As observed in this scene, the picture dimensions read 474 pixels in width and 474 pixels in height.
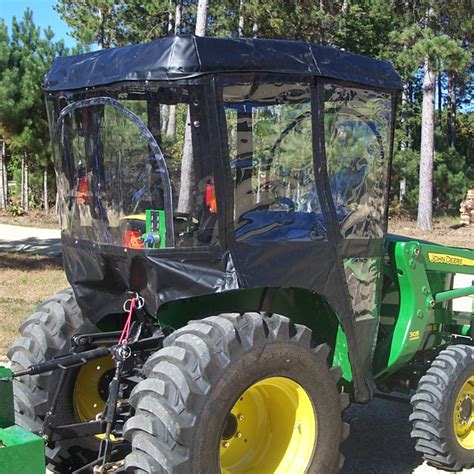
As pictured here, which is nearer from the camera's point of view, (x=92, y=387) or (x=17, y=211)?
(x=92, y=387)

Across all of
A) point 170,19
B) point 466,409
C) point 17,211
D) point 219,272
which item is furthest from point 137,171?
point 170,19

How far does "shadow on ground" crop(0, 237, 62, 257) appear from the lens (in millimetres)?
14944

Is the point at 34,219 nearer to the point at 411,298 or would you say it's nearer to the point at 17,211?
the point at 17,211

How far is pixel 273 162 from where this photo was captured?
11.8ft

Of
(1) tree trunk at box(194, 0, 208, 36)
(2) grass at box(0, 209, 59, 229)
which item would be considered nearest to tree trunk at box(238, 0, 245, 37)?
(1) tree trunk at box(194, 0, 208, 36)

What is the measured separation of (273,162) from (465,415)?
81.0 inches

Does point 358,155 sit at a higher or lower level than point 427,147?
lower

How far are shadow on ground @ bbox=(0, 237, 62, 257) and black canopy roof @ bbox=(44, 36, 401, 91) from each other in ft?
37.1

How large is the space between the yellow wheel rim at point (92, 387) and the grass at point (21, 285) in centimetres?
320

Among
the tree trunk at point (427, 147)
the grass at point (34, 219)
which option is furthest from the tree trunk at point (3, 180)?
the tree trunk at point (427, 147)

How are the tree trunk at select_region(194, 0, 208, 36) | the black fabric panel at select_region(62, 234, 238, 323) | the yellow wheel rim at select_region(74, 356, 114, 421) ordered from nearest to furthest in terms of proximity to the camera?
the black fabric panel at select_region(62, 234, 238, 323) < the yellow wheel rim at select_region(74, 356, 114, 421) < the tree trunk at select_region(194, 0, 208, 36)

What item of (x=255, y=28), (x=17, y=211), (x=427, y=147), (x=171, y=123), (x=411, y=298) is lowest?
(x=17, y=211)

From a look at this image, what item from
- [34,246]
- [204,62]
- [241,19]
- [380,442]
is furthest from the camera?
[241,19]

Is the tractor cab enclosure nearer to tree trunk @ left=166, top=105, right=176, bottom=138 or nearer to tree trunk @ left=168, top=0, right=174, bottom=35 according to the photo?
tree trunk @ left=166, top=105, right=176, bottom=138
